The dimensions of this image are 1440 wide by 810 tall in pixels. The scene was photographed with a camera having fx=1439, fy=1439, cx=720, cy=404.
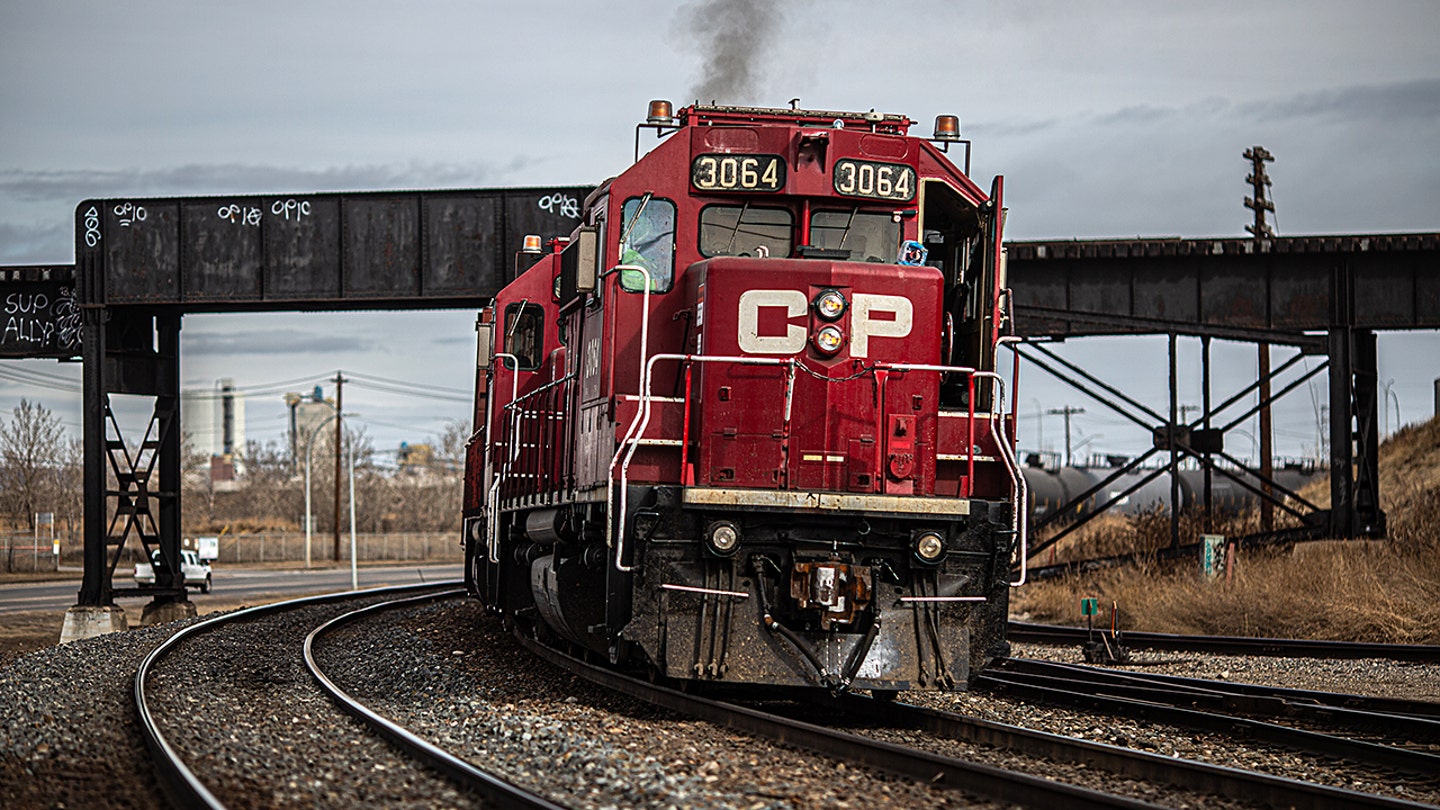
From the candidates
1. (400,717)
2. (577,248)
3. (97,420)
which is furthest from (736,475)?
(97,420)

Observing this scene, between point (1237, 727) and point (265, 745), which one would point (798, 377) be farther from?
point (265, 745)

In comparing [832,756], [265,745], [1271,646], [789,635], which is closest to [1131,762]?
[832,756]

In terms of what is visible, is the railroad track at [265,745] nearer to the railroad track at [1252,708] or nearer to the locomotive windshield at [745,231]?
the locomotive windshield at [745,231]

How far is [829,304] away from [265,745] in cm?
433

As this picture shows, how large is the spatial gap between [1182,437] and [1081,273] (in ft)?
9.77

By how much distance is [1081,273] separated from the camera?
22.6m

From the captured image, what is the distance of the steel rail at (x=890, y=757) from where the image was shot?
643 cm

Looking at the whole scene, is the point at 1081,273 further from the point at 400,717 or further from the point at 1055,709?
the point at 400,717

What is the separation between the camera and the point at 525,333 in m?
13.8

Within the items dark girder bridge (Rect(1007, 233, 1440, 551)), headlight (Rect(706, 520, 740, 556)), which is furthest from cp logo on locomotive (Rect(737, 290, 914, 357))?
dark girder bridge (Rect(1007, 233, 1440, 551))

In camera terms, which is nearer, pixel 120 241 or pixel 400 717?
pixel 400 717

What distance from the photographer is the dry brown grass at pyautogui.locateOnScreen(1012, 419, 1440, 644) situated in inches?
651

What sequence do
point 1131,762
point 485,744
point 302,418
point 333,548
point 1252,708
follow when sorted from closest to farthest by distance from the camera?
point 1131,762 < point 485,744 < point 1252,708 < point 333,548 < point 302,418

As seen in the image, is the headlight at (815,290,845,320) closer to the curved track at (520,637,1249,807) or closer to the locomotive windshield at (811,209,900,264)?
the locomotive windshield at (811,209,900,264)
